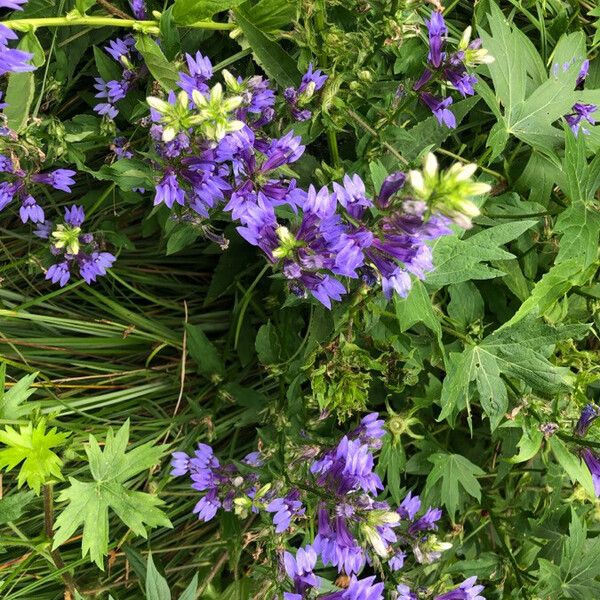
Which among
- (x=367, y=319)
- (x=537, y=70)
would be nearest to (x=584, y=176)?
(x=537, y=70)

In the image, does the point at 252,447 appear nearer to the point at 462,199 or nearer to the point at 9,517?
the point at 9,517

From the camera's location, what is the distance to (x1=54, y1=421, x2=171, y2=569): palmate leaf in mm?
1657

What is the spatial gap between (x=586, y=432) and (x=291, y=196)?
3.40 feet

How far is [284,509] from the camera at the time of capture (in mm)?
1602

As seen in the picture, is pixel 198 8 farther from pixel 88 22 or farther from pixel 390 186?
pixel 390 186

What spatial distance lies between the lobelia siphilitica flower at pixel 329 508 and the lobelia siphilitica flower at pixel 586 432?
0.44m

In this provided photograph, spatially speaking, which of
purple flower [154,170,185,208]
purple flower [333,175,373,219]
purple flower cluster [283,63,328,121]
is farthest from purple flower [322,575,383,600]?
purple flower cluster [283,63,328,121]

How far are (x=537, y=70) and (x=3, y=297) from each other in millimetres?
1855

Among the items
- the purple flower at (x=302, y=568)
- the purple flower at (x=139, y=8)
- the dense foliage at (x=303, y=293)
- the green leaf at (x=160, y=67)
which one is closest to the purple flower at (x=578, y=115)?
the dense foliage at (x=303, y=293)

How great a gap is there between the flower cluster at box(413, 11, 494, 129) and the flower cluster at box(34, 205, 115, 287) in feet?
3.48

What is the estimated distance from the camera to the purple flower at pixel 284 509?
1.59m

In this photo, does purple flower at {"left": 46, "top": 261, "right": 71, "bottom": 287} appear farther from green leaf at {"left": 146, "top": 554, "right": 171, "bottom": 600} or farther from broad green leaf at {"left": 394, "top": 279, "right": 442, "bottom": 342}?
broad green leaf at {"left": 394, "top": 279, "right": 442, "bottom": 342}

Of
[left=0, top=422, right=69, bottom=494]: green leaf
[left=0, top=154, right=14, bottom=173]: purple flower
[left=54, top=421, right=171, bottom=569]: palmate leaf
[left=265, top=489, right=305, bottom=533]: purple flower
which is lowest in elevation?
[left=54, top=421, right=171, bottom=569]: palmate leaf

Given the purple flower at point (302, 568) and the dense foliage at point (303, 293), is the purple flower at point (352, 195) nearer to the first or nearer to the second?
the dense foliage at point (303, 293)
